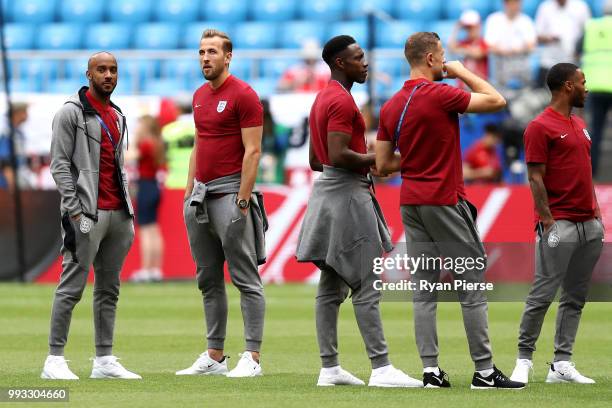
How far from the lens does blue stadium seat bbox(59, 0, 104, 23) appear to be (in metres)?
27.2

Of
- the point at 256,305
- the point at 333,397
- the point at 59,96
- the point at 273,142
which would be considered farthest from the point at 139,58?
the point at 333,397

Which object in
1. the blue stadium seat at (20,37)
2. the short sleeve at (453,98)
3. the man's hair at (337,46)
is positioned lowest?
the blue stadium seat at (20,37)

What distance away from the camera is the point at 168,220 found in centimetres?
1881

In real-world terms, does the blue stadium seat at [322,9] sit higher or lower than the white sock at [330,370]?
higher

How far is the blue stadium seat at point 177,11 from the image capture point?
26.7 m

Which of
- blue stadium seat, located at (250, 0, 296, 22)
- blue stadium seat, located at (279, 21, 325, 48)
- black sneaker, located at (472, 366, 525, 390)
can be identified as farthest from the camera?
blue stadium seat, located at (250, 0, 296, 22)

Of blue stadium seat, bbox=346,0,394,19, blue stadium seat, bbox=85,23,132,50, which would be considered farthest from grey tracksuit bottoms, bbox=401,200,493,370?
blue stadium seat, bbox=85,23,132,50

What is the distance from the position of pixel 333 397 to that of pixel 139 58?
14.6 meters

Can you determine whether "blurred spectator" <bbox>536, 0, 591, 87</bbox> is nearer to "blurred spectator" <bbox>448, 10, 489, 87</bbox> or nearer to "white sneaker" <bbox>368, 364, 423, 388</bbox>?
"blurred spectator" <bbox>448, 10, 489, 87</bbox>

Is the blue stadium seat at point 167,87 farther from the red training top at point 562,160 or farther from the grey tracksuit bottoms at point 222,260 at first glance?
the red training top at point 562,160

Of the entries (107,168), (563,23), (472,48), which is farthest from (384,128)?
(563,23)

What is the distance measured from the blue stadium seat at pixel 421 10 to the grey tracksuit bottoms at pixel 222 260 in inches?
629

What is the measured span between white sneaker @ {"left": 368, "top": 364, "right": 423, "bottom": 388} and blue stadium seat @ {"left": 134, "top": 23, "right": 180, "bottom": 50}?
17.9m

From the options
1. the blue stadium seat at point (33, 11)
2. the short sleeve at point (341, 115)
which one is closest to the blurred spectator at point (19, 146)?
the blue stadium seat at point (33, 11)
